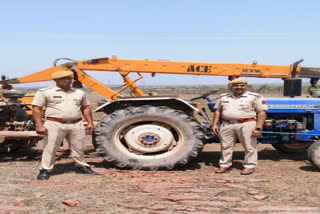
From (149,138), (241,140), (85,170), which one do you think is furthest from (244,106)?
(85,170)

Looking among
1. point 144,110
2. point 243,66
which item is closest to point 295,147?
point 243,66

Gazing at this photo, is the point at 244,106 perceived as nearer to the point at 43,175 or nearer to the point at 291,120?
the point at 291,120

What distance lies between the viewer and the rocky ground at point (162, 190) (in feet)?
11.2

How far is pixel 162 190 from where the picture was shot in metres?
3.99

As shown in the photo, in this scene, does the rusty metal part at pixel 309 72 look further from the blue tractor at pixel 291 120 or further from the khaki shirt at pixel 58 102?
the khaki shirt at pixel 58 102

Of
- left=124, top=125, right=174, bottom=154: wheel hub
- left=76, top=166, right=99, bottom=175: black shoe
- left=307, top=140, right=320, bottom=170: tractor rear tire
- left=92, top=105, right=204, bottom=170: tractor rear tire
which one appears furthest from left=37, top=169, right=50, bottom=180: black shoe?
left=307, top=140, right=320, bottom=170: tractor rear tire

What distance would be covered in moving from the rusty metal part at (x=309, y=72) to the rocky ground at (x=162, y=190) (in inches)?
63.5

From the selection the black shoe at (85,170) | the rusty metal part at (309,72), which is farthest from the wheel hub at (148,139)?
the rusty metal part at (309,72)

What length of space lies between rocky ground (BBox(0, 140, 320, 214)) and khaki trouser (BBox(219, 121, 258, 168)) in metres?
0.21

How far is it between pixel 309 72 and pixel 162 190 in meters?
3.67

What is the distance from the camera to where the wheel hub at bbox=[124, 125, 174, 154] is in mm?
5020

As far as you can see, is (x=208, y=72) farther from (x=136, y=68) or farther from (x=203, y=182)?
(x=203, y=182)

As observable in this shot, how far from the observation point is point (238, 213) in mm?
3299

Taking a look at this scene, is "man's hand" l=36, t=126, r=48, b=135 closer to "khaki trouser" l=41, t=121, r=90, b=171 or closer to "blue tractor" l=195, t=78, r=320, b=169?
"khaki trouser" l=41, t=121, r=90, b=171
